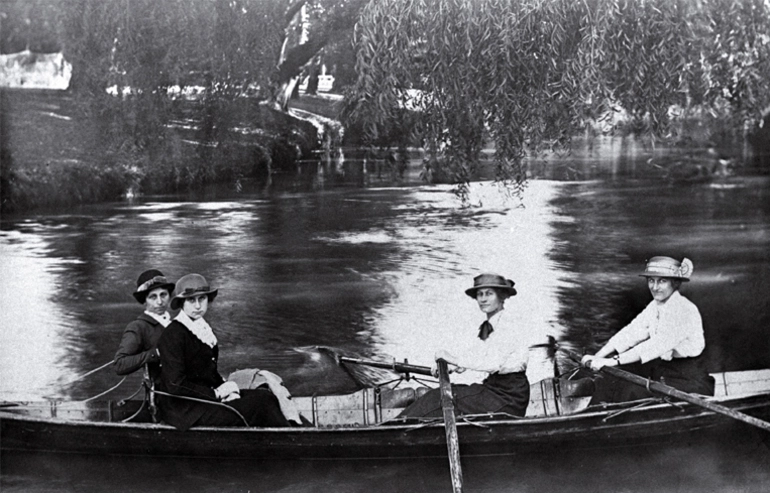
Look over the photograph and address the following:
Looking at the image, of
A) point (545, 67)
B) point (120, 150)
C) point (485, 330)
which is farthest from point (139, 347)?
point (545, 67)

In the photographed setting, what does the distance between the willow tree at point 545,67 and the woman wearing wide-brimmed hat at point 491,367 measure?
0.90 metres

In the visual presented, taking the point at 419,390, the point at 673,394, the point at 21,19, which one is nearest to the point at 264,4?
the point at 21,19

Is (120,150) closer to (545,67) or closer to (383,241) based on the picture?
(383,241)

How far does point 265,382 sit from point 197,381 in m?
0.46

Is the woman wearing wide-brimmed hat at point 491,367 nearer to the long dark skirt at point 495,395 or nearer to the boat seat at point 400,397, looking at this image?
the long dark skirt at point 495,395

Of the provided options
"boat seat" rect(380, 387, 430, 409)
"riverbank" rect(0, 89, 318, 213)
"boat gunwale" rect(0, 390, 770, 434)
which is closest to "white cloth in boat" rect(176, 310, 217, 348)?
"boat gunwale" rect(0, 390, 770, 434)

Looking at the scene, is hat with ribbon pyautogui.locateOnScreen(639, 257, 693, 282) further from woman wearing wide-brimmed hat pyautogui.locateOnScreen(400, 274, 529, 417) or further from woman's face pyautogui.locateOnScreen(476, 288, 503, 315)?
woman's face pyautogui.locateOnScreen(476, 288, 503, 315)

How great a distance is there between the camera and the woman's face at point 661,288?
4.71m

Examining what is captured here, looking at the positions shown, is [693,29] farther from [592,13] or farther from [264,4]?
[264,4]

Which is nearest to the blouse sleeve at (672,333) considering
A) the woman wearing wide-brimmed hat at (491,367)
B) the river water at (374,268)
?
the river water at (374,268)

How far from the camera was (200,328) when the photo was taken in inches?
170

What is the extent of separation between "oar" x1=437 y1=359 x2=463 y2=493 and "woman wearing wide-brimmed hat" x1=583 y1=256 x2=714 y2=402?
872 mm

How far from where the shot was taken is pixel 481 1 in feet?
15.1

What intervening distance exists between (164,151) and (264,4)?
101 centimetres
